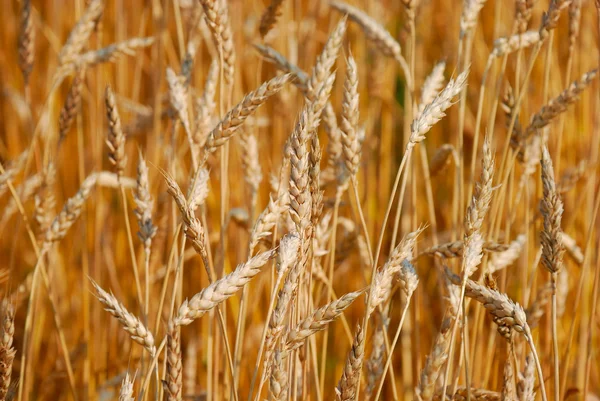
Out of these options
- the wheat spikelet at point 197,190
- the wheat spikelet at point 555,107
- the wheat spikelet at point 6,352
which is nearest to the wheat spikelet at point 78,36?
the wheat spikelet at point 197,190

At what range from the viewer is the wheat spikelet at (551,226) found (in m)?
0.79

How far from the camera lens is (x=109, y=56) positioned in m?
1.36

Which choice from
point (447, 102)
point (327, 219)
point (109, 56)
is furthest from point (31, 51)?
point (447, 102)

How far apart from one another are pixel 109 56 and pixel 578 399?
4.66 ft

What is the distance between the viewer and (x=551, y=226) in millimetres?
797

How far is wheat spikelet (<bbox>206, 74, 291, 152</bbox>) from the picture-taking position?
810 mm

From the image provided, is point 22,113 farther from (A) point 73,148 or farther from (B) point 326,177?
(B) point 326,177

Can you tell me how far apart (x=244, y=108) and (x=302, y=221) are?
20cm

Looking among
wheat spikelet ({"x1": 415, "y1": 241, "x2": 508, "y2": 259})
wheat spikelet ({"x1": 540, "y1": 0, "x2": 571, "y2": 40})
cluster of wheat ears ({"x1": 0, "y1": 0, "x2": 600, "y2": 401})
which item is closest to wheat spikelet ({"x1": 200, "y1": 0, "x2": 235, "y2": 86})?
cluster of wheat ears ({"x1": 0, "y1": 0, "x2": 600, "y2": 401})

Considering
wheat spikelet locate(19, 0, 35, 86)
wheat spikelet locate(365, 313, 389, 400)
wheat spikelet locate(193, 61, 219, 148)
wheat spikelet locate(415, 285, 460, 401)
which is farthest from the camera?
wheat spikelet locate(19, 0, 35, 86)

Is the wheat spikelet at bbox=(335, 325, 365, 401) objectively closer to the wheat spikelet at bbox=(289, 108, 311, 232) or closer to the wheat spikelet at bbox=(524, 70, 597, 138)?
the wheat spikelet at bbox=(289, 108, 311, 232)

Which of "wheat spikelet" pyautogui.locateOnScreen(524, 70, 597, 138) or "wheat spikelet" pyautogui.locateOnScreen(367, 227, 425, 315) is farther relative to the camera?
"wheat spikelet" pyautogui.locateOnScreen(524, 70, 597, 138)

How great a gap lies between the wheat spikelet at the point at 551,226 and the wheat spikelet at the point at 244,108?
40 centimetres

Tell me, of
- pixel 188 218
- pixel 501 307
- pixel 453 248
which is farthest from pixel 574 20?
pixel 188 218
